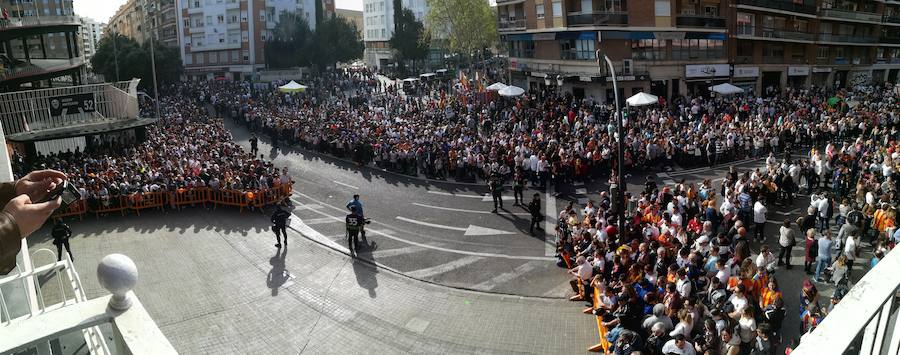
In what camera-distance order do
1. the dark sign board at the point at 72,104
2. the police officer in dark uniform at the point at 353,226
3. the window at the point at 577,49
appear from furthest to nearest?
1. the window at the point at 577,49
2. the dark sign board at the point at 72,104
3. the police officer in dark uniform at the point at 353,226

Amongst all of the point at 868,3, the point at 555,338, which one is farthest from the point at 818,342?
the point at 868,3

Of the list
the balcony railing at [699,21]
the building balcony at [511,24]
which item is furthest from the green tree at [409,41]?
the balcony railing at [699,21]

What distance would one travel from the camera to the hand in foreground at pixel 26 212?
321 cm

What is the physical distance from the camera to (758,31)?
46.1 m

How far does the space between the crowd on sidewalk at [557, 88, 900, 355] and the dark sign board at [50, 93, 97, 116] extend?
2490 centimetres

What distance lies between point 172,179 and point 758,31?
1713 inches

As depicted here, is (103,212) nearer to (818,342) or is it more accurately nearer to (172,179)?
(172,179)

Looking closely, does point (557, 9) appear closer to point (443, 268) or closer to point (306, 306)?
point (443, 268)

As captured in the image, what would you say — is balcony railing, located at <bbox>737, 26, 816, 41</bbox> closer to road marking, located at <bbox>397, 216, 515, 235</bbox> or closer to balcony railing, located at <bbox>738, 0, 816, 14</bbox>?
balcony railing, located at <bbox>738, 0, 816, 14</bbox>

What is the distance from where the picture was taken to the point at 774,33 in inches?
1868

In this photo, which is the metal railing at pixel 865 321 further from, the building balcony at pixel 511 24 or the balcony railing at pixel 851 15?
the balcony railing at pixel 851 15

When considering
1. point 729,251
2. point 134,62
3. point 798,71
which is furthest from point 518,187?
point 134,62

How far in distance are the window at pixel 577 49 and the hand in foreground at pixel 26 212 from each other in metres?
40.7

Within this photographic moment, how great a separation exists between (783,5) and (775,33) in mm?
2302
